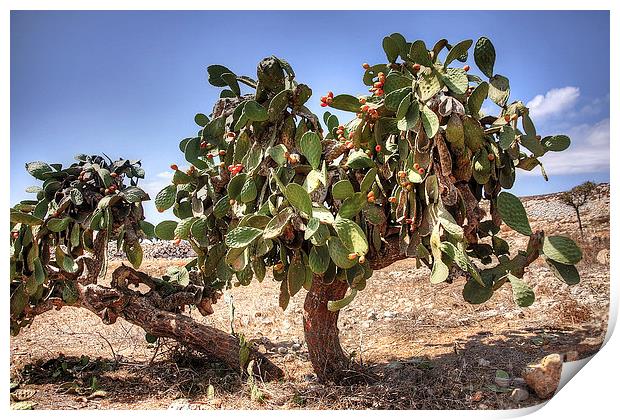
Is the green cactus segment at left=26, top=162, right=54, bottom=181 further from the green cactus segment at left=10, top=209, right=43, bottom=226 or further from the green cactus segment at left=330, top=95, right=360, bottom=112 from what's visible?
the green cactus segment at left=330, top=95, right=360, bottom=112

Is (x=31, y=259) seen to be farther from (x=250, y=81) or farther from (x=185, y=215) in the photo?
(x=250, y=81)

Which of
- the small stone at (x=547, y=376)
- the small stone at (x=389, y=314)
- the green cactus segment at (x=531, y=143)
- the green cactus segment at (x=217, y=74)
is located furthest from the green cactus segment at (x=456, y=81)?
the small stone at (x=389, y=314)

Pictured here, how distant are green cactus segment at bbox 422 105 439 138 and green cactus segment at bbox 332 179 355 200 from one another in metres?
0.26

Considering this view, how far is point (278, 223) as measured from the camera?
1.51 metres

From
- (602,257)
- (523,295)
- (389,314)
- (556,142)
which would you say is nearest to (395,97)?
(556,142)

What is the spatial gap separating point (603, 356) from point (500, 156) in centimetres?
76

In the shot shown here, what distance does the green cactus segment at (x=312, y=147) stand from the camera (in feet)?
5.12

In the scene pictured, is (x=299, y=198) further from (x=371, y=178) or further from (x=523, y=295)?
(x=523, y=295)

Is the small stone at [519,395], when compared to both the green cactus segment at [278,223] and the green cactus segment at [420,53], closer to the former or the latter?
the green cactus segment at [278,223]

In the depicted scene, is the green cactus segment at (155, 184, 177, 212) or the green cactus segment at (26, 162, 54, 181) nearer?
the green cactus segment at (155, 184, 177, 212)

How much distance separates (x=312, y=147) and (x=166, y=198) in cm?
58

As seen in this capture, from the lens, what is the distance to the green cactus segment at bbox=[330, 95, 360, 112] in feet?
5.22

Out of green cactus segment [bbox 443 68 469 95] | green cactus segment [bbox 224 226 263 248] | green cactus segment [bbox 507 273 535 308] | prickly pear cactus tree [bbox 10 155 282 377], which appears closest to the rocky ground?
prickly pear cactus tree [bbox 10 155 282 377]

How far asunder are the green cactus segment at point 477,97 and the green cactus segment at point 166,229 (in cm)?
101
